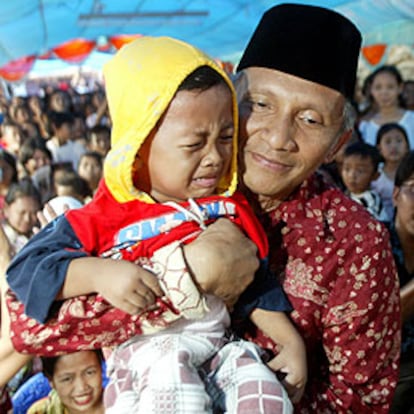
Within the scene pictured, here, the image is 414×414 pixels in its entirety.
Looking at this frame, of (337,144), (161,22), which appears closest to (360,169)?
Answer: (337,144)

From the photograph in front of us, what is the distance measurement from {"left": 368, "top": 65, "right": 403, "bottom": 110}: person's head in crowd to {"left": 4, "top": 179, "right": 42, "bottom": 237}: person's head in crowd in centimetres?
426

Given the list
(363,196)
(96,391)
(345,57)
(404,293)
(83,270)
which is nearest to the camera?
(83,270)

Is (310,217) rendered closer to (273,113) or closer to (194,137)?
(273,113)

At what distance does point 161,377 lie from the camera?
136cm

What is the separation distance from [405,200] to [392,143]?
10.5ft

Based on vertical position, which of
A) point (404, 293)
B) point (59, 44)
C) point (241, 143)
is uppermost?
point (241, 143)

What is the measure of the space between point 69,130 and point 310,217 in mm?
6219

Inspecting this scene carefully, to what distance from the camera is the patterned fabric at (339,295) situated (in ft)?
5.92

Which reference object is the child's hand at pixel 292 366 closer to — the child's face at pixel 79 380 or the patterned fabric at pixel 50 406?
the child's face at pixel 79 380

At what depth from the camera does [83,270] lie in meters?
1.41

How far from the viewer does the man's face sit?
1.72 meters

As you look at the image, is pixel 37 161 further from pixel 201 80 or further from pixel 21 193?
pixel 201 80

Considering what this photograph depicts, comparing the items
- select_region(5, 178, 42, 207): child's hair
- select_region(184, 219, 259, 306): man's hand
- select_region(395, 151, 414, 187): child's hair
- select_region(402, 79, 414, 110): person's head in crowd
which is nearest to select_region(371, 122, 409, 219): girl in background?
select_region(402, 79, 414, 110): person's head in crowd

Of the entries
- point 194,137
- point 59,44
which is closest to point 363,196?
point 194,137
